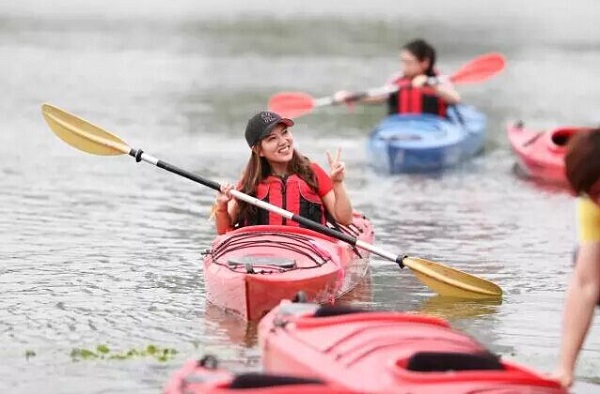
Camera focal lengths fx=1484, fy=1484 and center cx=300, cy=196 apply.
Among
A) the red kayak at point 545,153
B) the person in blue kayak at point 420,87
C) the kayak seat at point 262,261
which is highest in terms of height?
the person in blue kayak at point 420,87

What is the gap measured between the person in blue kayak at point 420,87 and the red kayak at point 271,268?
578 centimetres

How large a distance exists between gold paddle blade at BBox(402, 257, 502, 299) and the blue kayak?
521cm

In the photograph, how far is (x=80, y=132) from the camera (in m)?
9.21

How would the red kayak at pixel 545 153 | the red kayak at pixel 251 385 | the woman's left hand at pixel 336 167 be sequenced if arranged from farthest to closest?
1. the red kayak at pixel 545 153
2. the woman's left hand at pixel 336 167
3. the red kayak at pixel 251 385

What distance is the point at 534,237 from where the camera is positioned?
35.3ft

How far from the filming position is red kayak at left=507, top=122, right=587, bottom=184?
13164 millimetres

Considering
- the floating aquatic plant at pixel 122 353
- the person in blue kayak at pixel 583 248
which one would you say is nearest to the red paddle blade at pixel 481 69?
the floating aquatic plant at pixel 122 353

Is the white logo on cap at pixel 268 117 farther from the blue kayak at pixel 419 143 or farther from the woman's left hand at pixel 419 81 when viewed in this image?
the woman's left hand at pixel 419 81

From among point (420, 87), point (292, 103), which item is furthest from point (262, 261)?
point (420, 87)

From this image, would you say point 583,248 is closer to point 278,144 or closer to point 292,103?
point 278,144

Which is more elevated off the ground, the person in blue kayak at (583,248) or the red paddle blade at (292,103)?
the red paddle blade at (292,103)

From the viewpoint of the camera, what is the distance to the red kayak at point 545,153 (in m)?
13.2

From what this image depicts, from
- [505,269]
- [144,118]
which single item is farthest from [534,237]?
[144,118]

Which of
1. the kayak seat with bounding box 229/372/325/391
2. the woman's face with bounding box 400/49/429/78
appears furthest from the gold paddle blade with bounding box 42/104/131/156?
the woman's face with bounding box 400/49/429/78
